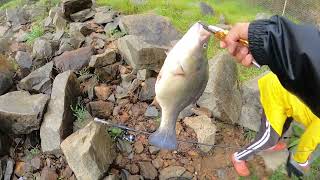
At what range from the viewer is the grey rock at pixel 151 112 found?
19.2ft

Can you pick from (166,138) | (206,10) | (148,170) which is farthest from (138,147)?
(206,10)

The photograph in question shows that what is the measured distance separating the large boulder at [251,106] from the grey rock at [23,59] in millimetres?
3225

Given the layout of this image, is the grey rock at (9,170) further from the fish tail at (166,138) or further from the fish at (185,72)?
the fish at (185,72)

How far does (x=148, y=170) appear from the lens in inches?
211

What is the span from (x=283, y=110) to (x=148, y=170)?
5.76 feet

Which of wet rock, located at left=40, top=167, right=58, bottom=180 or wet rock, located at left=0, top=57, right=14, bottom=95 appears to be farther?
wet rock, located at left=0, top=57, right=14, bottom=95

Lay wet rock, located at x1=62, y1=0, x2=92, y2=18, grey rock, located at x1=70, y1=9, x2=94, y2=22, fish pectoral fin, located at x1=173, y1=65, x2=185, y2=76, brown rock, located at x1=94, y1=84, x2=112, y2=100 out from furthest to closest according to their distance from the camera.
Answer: wet rock, located at x1=62, y1=0, x2=92, y2=18 < grey rock, located at x1=70, y1=9, x2=94, y2=22 < brown rock, located at x1=94, y1=84, x2=112, y2=100 < fish pectoral fin, located at x1=173, y1=65, x2=185, y2=76

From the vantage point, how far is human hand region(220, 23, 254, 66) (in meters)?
2.88

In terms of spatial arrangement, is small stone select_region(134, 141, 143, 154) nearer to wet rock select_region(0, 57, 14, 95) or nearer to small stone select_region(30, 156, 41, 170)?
small stone select_region(30, 156, 41, 170)

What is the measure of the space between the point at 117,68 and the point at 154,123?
43.3 inches

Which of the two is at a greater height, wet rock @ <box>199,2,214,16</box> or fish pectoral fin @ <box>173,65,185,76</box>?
fish pectoral fin @ <box>173,65,185,76</box>

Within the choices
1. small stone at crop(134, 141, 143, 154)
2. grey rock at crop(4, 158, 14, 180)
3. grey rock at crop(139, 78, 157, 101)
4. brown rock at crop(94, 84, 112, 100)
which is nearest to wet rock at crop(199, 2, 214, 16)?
grey rock at crop(139, 78, 157, 101)

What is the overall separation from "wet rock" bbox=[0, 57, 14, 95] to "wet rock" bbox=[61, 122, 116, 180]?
5.32 feet

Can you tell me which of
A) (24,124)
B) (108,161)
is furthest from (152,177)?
(24,124)
